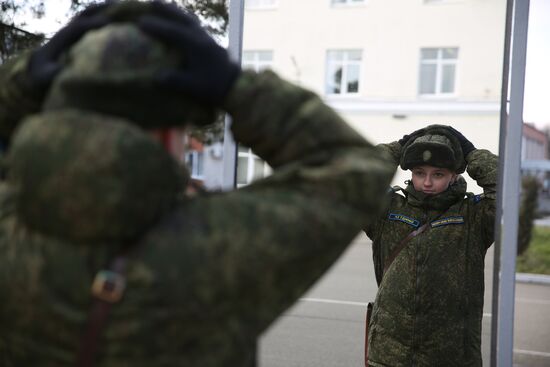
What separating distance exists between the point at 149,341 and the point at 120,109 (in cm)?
35

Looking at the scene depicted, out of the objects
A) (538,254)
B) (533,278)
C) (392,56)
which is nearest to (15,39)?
(392,56)

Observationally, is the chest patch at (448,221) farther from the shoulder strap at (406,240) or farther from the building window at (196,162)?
the building window at (196,162)

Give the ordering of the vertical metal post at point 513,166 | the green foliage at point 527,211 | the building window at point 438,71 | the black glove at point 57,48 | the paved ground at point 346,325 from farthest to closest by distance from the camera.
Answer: the paved ground at point 346,325 → the building window at point 438,71 → the green foliage at point 527,211 → the vertical metal post at point 513,166 → the black glove at point 57,48

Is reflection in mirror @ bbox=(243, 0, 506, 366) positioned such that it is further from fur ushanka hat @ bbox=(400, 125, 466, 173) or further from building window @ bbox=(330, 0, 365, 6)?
fur ushanka hat @ bbox=(400, 125, 466, 173)

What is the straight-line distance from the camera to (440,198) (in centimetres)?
269

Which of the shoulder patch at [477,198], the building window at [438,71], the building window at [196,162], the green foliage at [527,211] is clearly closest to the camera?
the building window at [196,162]

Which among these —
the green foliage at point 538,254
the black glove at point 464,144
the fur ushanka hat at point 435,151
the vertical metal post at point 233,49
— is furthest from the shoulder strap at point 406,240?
the green foliage at point 538,254

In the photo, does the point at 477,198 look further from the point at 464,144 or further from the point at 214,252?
the point at 214,252

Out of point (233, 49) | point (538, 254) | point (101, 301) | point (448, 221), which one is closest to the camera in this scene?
point (101, 301)

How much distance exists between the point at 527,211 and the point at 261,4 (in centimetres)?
168

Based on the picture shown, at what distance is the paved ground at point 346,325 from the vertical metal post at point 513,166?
0.39m

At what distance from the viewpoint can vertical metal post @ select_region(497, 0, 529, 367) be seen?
232cm

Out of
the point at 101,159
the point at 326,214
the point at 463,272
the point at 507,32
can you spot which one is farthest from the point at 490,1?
the point at 101,159

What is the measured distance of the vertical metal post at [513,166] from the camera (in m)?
2.32
